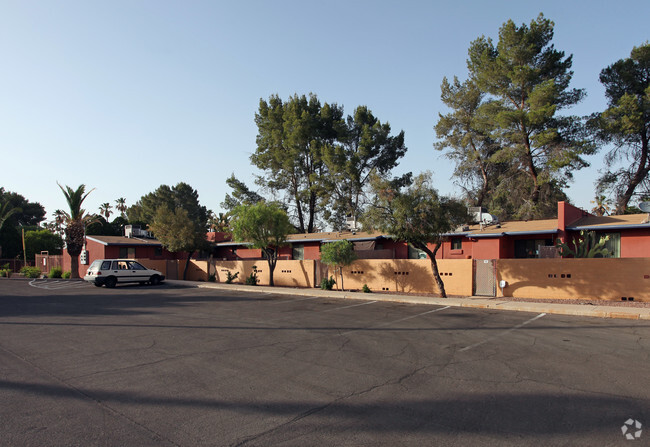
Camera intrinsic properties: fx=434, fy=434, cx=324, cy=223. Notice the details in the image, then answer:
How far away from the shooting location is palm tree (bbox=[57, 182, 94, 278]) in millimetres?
41125

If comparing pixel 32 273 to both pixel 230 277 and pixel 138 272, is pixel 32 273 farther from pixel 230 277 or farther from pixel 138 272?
pixel 230 277

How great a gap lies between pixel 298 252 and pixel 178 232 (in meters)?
9.55

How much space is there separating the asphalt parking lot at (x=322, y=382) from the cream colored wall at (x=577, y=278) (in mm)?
5132

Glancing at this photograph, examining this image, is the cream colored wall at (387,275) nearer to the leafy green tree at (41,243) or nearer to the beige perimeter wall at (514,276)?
the beige perimeter wall at (514,276)

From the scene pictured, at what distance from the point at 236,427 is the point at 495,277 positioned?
17.8 metres

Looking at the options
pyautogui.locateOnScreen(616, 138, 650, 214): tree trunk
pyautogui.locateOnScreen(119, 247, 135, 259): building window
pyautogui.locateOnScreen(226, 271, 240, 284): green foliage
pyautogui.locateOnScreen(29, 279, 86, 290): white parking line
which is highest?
pyautogui.locateOnScreen(616, 138, 650, 214): tree trunk

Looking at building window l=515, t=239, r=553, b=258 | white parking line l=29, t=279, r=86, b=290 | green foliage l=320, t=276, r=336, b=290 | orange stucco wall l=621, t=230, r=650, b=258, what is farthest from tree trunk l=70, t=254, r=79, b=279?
orange stucco wall l=621, t=230, r=650, b=258

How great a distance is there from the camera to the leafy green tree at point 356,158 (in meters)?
40.3

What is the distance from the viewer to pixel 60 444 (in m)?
4.62

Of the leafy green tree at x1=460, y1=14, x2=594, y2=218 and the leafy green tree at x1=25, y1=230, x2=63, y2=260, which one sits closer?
the leafy green tree at x1=460, y1=14, x2=594, y2=218

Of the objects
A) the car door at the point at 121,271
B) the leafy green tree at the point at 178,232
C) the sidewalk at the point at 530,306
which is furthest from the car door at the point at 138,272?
the sidewalk at the point at 530,306

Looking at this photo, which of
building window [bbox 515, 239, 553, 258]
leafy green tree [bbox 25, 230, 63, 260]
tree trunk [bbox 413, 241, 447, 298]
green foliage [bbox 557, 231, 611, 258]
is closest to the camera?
green foliage [bbox 557, 231, 611, 258]

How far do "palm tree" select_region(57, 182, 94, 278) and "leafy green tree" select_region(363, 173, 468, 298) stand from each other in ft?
109

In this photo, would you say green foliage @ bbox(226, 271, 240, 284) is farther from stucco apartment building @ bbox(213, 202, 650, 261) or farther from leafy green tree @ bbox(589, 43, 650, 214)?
leafy green tree @ bbox(589, 43, 650, 214)
